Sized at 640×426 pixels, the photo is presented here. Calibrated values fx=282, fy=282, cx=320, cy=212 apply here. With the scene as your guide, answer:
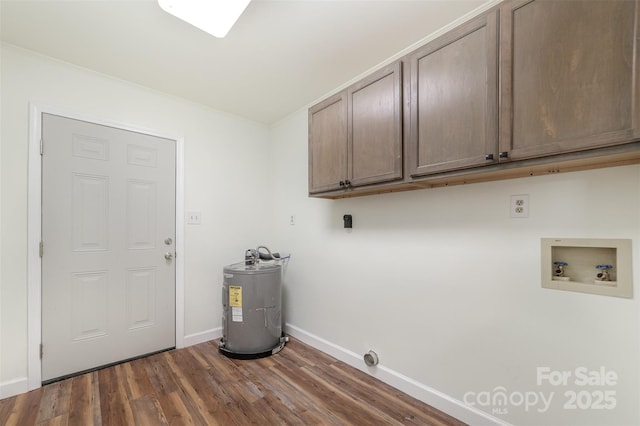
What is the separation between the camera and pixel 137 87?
101 inches

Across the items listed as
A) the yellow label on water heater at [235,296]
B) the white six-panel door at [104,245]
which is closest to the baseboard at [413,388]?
the yellow label on water heater at [235,296]

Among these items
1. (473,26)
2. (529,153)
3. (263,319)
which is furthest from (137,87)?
(529,153)

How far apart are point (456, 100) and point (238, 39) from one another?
4.85ft

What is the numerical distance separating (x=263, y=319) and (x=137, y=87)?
7.93ft

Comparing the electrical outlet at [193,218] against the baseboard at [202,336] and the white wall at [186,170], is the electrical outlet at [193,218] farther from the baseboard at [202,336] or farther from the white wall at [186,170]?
the baseboard at [202,336]

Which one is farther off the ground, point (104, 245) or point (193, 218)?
point (193, 218)

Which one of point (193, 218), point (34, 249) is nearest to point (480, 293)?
point (193, 218)

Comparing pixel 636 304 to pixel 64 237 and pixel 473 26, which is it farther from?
pixel 64 237

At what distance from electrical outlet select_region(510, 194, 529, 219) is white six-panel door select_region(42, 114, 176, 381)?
2777 millimetres

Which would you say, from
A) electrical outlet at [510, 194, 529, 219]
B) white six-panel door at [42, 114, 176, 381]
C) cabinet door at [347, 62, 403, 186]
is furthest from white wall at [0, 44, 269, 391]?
electrical outlet at [510, 194, 529, 219]

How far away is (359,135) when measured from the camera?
6.60 ft

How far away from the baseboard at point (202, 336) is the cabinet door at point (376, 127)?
220 cm

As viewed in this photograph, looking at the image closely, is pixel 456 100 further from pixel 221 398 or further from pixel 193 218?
pixel 193 218

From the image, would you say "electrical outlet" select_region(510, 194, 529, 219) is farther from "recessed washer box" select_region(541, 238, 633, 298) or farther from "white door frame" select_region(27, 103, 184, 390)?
"white door frame" select_region(27, 103, 184, 390)
